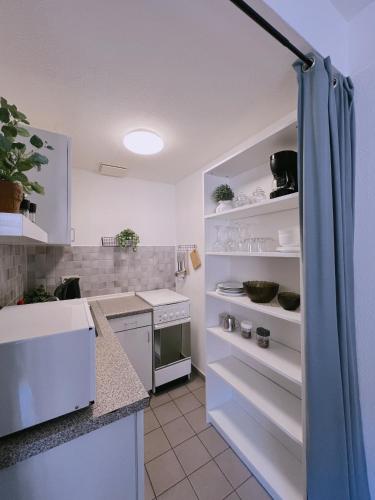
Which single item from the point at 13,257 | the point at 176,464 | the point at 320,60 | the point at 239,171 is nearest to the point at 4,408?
the point at 13,257

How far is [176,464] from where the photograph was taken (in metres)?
1.30

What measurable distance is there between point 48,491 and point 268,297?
1212mm

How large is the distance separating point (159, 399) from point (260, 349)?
122 cm

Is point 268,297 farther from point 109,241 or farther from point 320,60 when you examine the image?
point 109,241

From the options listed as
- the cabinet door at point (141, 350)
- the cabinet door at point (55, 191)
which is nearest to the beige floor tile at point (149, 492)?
the cabinet door at point (141, 350)

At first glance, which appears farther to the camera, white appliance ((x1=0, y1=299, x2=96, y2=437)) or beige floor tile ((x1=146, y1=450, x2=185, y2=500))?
beige floor tile ((x1=146, y1=450, x2=185, y2=500))

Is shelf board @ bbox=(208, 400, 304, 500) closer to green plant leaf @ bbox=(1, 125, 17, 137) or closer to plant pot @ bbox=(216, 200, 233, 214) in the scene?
plant pot @ bbox=(216, 200, 233, 214)

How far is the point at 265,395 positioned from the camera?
1303 mm

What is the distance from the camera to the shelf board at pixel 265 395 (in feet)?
3.53

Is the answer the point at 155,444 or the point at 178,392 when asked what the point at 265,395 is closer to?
the point at 155,444

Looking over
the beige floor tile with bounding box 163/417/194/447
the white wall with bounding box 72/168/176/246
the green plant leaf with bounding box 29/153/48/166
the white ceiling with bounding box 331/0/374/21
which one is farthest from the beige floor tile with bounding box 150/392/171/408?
the white ceiling with bounding box 331/0/374/21

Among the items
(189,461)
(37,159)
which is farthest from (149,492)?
(37,159)

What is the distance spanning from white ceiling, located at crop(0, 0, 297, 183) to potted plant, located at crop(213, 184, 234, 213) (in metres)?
0.42

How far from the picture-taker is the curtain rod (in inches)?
25.3
